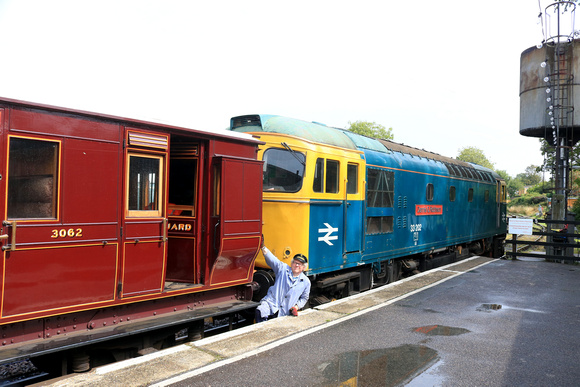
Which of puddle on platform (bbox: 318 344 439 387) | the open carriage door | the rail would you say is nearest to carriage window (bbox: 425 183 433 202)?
the rail

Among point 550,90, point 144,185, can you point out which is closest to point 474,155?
point 550,90

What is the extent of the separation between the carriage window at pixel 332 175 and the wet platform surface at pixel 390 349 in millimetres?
2101

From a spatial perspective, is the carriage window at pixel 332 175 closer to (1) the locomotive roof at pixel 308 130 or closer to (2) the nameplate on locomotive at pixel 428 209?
(1) the locomotive roof at pixel 308 130

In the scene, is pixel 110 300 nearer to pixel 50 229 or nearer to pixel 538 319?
pixel 50 229

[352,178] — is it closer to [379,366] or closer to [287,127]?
[287,127]

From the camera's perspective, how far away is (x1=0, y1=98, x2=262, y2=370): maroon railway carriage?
14.6ft

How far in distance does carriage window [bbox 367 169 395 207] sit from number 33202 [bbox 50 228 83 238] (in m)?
6.29

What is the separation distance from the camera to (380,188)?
10.2 metres

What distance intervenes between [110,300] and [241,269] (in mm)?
2171

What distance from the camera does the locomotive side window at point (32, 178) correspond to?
4422 millimetres

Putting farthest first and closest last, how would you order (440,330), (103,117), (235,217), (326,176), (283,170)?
(326,176)
(283,170)
(440,330)
(235,217)
(103,117)

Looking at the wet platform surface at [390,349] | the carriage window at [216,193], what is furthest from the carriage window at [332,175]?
the carriage window at [216,193]

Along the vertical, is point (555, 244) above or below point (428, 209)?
below

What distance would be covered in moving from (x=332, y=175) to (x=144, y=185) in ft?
13.1
